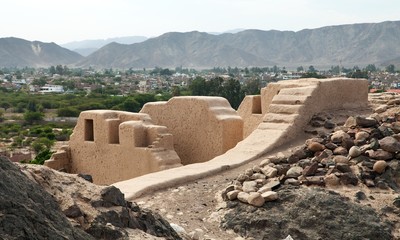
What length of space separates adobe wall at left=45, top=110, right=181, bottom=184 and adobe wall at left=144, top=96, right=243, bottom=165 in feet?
2.01

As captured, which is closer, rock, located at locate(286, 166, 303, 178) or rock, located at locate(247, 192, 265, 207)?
rock, located at locate(247, 192, 265, 207)

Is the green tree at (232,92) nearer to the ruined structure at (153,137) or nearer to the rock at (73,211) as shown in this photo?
the ruined structure at (153,137)

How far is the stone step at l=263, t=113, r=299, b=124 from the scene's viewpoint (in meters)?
10.2

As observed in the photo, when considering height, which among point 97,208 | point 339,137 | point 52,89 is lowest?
point 52,89

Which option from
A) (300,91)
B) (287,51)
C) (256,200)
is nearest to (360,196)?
(256,200)

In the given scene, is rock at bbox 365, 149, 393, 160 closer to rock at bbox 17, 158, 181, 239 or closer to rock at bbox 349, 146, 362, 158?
rock at bbox 349, 146, 362, 158

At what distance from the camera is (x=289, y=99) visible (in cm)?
1067

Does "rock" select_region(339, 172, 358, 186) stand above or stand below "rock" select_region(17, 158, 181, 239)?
below

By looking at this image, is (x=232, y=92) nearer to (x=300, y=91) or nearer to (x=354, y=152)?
(x=300, y=91)

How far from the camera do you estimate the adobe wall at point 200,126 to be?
36.6 ft

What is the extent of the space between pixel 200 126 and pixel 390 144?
4351mm

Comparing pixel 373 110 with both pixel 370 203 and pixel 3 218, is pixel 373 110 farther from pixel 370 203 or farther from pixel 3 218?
pixel 3 218

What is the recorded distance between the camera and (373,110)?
38.1ft

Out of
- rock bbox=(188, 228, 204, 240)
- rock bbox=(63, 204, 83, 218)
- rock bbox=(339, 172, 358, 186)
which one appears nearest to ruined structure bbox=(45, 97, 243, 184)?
rock bbox=(339, 172, 358, 186)
